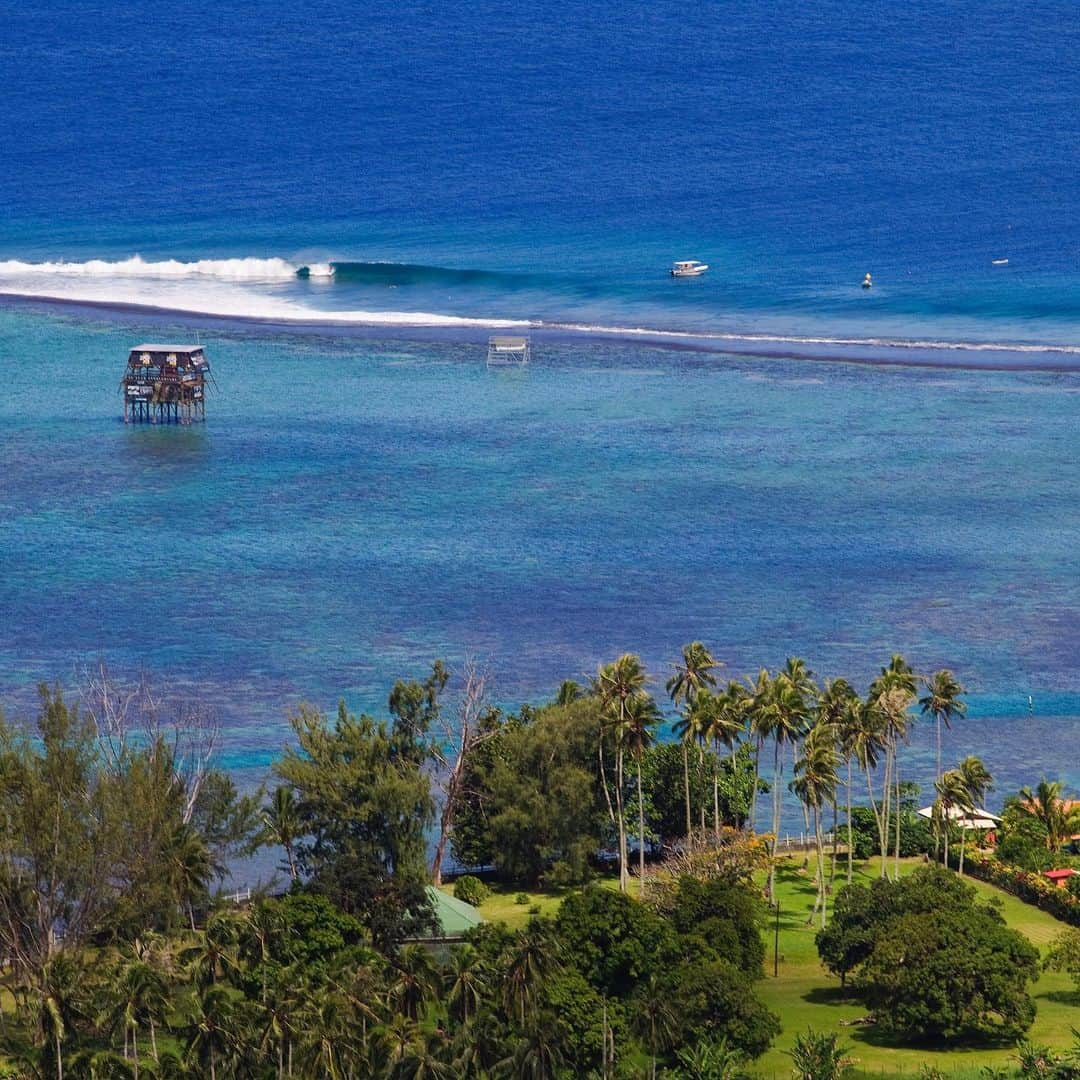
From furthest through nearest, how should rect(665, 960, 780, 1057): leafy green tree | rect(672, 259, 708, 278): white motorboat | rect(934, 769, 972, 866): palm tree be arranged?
1. rect(672, 259, 708, 278): white motorboat
2. rect(934, 769, 972, 866): palm tree
3. rect(665, 960, 780, 1057): leafy green tree

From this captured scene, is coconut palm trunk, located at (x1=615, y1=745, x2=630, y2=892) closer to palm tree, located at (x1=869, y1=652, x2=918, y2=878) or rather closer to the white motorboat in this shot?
palm tree, located at (x1=869, y1=652, x2=918, y2=878)

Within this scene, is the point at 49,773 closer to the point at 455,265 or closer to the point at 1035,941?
the point at 1035,941

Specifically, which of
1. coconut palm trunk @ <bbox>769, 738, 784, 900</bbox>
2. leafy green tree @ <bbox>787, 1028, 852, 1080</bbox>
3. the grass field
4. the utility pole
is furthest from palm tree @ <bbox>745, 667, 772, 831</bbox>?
leafy green tree @ <bbox>787, 1028, 852, 1080</bbox>

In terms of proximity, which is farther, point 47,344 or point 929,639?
point 47,344

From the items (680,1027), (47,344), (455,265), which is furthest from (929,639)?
(455,265)

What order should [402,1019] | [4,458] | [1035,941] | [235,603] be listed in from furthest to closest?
[4,458], [235,603], [1035,941], [402,1019]

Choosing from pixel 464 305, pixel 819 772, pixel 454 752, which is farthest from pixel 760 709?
pixel 464 305
